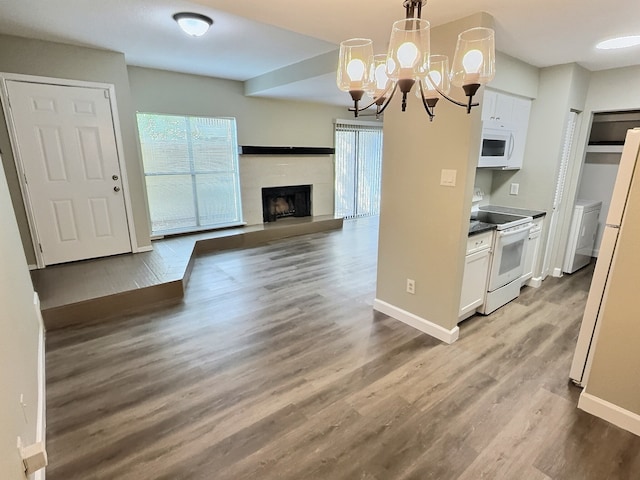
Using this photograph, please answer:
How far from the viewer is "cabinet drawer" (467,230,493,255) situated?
2.65m

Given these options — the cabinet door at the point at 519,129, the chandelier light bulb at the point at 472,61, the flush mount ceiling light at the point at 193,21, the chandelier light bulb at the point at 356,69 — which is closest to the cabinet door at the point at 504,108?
the cabinet door at the point at 519,129

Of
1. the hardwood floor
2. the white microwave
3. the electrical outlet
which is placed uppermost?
the white microwave

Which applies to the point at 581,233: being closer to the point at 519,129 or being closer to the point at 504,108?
the point at 519,129

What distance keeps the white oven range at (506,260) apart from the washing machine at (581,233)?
116 cm

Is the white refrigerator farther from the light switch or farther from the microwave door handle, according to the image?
the microwave door handle

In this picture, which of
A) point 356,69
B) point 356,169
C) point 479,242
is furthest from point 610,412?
point 356,169

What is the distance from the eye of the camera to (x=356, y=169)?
7301mm

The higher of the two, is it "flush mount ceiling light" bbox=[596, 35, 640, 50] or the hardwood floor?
"flush mount ceiling light" bbox=[596, 35, 640, 50]

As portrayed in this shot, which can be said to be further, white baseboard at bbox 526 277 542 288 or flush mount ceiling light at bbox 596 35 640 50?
white baseboard at bbox 526 277 542 288

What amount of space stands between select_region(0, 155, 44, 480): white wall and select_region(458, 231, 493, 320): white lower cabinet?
273 cm

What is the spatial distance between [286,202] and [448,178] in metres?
4.41

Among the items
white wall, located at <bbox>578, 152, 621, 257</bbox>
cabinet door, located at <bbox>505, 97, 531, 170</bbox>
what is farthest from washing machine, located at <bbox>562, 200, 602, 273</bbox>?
cabinet door, located at <bbox>505, 97, 531, 170</bbox>

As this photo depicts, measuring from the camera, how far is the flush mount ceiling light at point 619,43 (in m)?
2.48

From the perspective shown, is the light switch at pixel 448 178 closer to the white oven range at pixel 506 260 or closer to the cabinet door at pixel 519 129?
the white oven range at pixel 506 260
